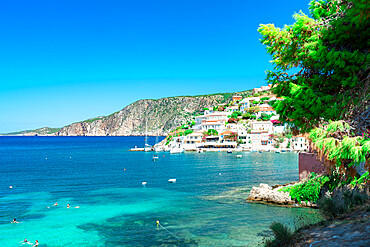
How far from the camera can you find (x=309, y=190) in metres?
22.6

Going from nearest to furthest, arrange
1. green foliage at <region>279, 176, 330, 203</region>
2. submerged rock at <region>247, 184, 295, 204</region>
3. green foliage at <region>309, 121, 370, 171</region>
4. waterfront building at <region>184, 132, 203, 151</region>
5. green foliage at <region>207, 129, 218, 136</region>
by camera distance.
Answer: green foliage at <region>309, 121, 370, 171</region>, green foliage at <region>279, 176, 330, 203</region>, submerged rock at <region>247, 184, 295, 204</region>, waterfront building at <region>184, 132, 203, 151</region>, green foliage at <region>207, 129, 218, 136</region>

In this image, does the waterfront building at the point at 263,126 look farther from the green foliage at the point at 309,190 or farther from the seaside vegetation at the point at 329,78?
the seaside vegetation at the point at 329,78

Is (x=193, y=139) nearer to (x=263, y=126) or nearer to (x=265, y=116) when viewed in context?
(x=263, y=126)

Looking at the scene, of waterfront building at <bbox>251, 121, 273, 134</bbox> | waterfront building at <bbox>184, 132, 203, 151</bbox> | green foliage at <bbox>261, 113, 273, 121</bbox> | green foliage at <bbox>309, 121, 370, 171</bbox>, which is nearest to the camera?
green foliage at <bbox>309, 121, 370, 171</bbox>

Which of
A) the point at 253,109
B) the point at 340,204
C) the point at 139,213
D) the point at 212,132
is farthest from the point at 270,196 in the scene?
the point at 253,109

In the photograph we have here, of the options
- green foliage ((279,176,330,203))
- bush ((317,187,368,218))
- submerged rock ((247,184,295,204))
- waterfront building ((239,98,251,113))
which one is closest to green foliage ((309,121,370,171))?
bush ((317,187,368,218))

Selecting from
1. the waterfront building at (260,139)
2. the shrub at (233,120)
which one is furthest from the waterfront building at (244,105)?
the waterfront building at (260,139)

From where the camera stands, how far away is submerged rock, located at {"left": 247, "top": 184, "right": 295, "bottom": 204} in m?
27.3

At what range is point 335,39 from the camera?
10.7 m

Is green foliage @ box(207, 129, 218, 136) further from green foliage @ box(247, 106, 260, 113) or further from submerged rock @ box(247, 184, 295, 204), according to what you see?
submerged rock @ box(247, 184, 295, 204)

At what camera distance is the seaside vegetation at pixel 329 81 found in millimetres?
9414

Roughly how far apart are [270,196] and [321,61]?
20349mm

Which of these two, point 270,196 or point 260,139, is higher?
point 260,139

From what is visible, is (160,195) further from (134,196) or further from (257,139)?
(257,139)
